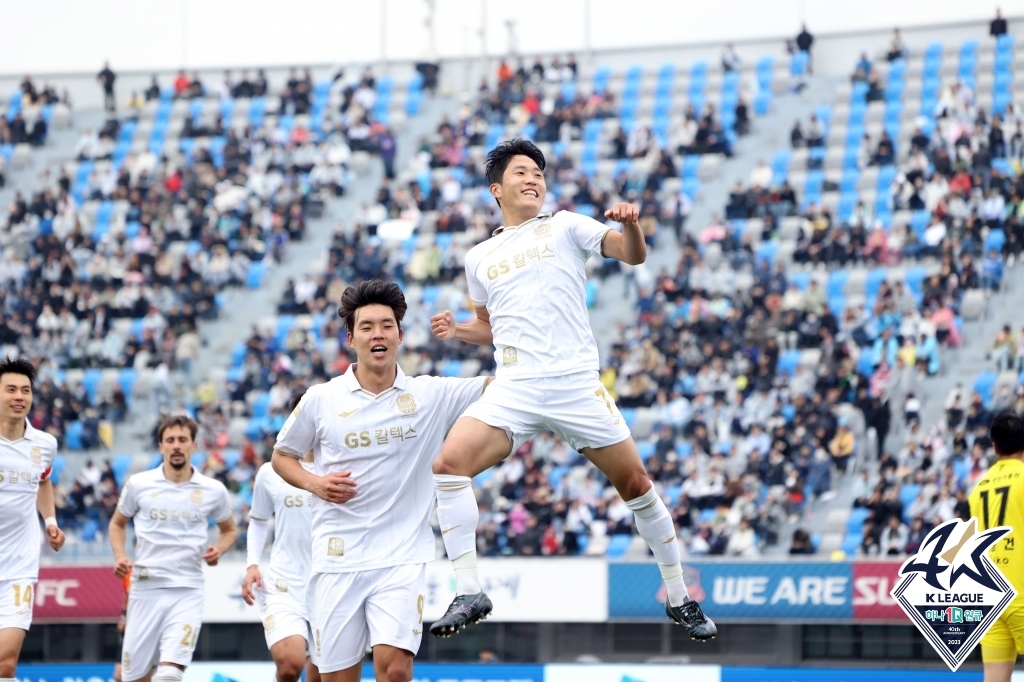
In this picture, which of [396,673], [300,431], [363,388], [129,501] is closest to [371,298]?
[363,388]

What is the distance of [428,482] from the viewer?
334 inches

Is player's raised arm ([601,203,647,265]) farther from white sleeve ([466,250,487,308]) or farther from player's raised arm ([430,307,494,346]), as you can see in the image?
player's raised arm ([430,307,494,346])

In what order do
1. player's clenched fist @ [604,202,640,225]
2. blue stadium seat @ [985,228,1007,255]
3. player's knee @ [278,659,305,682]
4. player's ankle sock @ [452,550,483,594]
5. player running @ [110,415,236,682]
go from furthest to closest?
blue stadium seat @ [985,228,1007,255] < player running @ [110,415,236,682] < player's knee @ [278,659,305,682] < player's ankle sock @ [452,550,483,594] < player's clenched fist @ [604,202,640,225]

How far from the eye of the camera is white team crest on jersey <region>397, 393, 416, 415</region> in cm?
839

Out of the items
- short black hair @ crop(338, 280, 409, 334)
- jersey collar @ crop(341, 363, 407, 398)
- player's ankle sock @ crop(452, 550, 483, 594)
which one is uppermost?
short black hair @ crop(338, 280, 409, 334)

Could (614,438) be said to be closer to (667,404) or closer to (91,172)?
(667,404)

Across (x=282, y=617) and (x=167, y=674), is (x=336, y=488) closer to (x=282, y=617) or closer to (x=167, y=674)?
(x=282, y=617)

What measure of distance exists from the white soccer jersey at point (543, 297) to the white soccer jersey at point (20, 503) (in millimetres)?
4562

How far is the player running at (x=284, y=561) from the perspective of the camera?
1082 centimetres

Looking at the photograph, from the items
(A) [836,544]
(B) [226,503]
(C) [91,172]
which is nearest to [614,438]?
(B) [226,503]

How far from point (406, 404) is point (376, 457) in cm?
35

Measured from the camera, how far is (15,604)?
35.6 ft

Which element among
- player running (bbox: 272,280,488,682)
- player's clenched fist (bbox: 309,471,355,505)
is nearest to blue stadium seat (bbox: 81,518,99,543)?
player running (bbox: 272,280,488,682)

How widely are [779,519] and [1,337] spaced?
15581 millimetres
